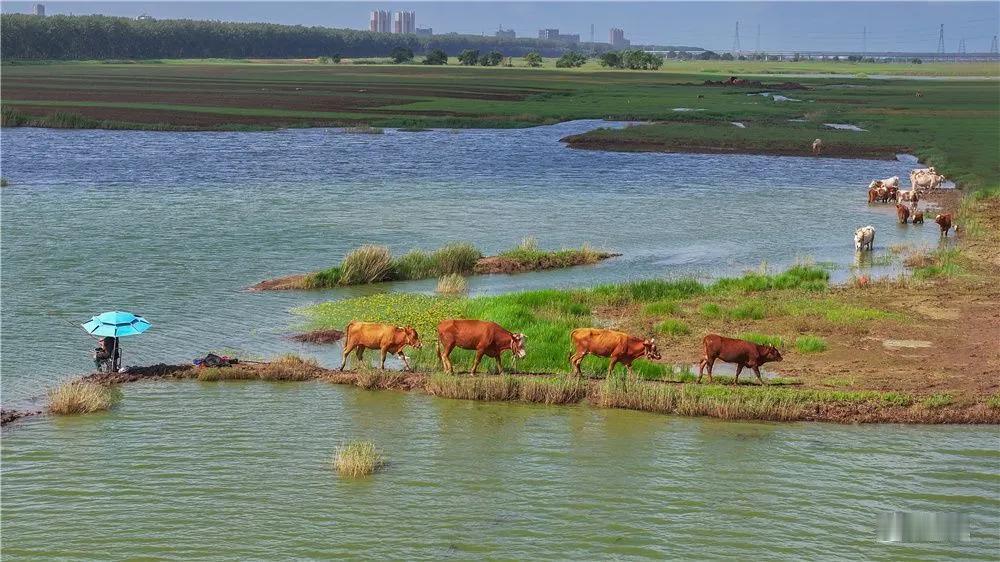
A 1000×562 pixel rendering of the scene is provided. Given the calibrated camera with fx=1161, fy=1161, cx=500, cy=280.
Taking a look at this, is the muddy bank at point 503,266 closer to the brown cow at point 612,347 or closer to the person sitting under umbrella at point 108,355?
the person sitting under umbrella at point 108,355

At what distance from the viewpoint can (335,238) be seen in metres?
37.6

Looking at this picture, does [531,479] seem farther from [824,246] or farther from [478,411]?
[824,246]

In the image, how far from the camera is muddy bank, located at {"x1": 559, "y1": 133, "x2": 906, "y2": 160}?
65562 millimetres

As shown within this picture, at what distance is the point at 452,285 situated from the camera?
29047mm

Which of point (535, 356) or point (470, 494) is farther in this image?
point (535, 356)

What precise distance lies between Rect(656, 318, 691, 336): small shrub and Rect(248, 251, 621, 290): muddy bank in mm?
8761

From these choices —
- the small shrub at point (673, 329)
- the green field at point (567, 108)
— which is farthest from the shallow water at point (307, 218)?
the small shrub at point (673, 329)

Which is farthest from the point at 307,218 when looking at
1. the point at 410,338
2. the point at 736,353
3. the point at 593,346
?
the point at 736,353

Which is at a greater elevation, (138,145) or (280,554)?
(138,145)

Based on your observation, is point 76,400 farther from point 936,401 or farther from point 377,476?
point 936,401

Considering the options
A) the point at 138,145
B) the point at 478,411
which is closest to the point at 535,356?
the point at 478,411

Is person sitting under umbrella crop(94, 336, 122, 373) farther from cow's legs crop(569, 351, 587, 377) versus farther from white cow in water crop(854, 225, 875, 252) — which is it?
white cow in water crop(854, 225, 875, 252)

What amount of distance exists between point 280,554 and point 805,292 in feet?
57.4

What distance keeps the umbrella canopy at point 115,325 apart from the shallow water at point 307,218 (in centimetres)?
149
